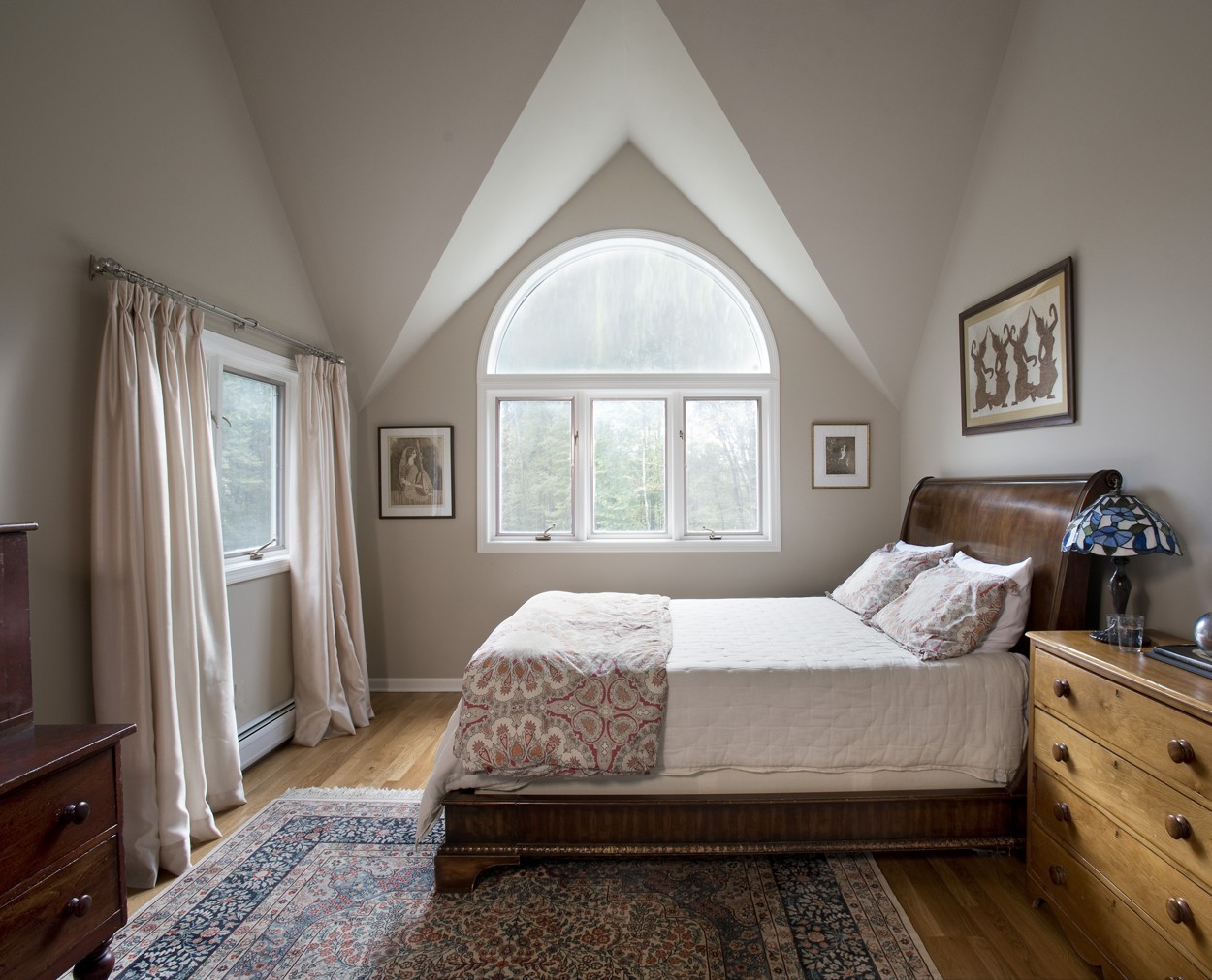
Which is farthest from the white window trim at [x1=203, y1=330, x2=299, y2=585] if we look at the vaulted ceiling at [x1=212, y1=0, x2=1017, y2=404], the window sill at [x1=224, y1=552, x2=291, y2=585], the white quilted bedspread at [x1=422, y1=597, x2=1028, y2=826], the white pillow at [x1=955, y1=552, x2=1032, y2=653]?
the white pillow at [x1=955, y1=552, x2=1032, y2=653]

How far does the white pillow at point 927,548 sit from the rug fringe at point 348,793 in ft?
8.21

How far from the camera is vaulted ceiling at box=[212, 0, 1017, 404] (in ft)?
8.34

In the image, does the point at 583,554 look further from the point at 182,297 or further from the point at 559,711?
the point at 182,297

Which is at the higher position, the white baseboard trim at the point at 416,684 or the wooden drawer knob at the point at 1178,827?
the wooden drawer knob at the point at 1178,827

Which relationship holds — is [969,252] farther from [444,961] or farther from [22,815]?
[22,815]

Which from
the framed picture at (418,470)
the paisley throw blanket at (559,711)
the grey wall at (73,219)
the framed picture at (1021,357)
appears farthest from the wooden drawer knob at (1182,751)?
the framed picture at (418,470)

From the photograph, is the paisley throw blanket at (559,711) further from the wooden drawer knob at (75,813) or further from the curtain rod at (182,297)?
the curtain rod at (182,297)

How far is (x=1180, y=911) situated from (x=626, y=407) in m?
3.30

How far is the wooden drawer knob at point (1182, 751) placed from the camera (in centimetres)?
136

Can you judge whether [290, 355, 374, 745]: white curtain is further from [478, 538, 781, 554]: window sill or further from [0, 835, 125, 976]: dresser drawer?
[0, 835, 125, 976]: dresser drawer

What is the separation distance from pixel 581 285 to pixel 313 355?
1.69 meters

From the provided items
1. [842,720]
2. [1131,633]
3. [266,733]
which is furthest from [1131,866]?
[266,733]

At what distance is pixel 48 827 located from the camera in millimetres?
1356

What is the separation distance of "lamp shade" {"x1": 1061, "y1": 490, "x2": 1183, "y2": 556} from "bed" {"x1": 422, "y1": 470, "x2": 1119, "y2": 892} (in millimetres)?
262
